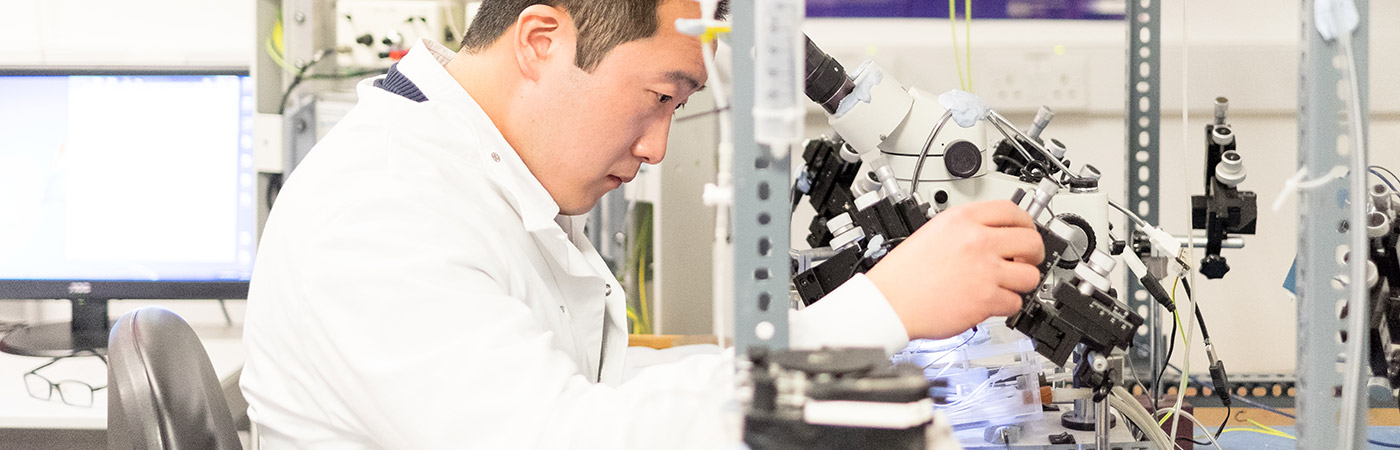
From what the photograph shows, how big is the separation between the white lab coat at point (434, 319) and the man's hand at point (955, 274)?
22mm

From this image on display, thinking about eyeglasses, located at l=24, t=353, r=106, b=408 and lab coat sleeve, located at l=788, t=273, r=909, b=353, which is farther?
eyeglasses, located at l=24, t=353, r=106, b=408

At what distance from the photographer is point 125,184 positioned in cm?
187

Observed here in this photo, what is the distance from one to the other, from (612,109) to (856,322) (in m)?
0.41

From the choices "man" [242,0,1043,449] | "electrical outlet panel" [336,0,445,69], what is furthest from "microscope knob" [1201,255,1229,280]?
"electrical outlet panel" [336,0,445,69]

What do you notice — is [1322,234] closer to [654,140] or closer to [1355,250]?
[1355,250]

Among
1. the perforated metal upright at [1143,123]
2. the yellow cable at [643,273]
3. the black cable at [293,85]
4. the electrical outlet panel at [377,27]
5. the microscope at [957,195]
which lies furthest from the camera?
the yellow cable at [643,273]

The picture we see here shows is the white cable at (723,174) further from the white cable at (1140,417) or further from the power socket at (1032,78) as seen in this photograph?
the power socket at (1032,78)

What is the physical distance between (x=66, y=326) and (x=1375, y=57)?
9.44 feet

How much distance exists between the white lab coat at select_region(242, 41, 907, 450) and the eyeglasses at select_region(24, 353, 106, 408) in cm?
69

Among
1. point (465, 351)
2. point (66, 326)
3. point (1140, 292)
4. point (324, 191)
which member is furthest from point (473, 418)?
point (66, 326)

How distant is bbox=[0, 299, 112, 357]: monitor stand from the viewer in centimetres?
181

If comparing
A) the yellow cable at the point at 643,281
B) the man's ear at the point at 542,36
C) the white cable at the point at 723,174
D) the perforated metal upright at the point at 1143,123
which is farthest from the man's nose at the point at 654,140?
the yellow cable at the point at 643,281

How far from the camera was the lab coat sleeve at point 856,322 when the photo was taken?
0.77 meters

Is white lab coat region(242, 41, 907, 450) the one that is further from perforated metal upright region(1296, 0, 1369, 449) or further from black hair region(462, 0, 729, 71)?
perforated metal upright region(1296, 0, 1369, 449)
